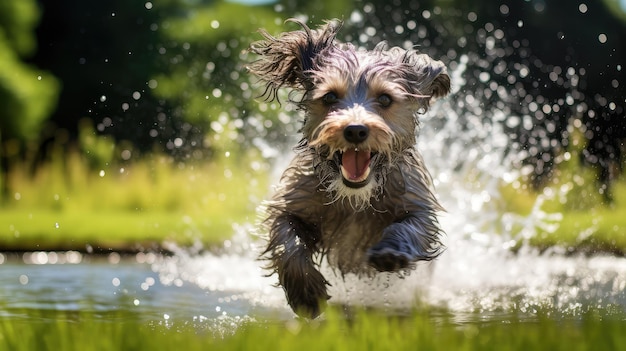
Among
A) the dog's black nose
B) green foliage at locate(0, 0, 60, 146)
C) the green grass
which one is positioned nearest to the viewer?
the green grass

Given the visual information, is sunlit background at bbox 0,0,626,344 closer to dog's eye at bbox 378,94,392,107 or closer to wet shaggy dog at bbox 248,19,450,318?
wet shaggy dog at bbox 248,19,450,318

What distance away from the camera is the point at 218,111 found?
16984mm

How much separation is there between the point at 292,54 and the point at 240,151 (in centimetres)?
861

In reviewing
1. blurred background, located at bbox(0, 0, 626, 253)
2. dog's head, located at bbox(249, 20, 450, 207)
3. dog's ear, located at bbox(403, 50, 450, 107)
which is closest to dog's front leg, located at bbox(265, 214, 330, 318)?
dog's head, located at bbox(249, 20, 450, 207)

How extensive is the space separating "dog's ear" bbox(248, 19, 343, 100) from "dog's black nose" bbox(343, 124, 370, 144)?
78cm

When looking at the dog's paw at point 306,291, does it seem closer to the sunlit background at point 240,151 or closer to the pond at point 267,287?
the pond at point 267,287

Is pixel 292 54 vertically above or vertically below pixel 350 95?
above

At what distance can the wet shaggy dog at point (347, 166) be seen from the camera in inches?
204

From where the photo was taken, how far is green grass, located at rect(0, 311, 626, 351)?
12.9 feet

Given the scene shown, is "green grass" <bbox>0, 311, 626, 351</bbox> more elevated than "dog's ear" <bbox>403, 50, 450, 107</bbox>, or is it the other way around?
"dog's ear" <bbox>403, 50, 450, 107</bbox>

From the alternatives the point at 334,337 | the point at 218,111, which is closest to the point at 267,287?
the point at 334,337

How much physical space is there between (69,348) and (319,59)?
2465 mm

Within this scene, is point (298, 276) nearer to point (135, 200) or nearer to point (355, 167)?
point (355, 167)

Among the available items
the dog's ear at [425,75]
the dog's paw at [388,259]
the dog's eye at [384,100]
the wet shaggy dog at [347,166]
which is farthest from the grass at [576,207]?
the dog's paw at [388,259]
